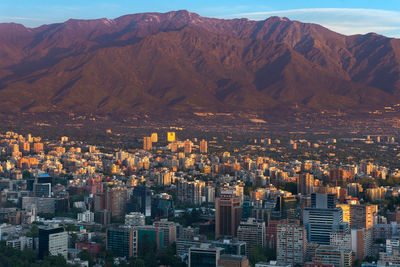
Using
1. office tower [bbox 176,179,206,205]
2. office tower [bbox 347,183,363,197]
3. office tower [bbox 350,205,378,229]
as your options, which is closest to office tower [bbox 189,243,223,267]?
office tower [bbox 350,205,378,229]

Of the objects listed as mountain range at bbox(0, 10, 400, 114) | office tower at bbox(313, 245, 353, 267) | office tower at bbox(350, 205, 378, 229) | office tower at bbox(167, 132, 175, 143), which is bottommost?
office tower at bbox(313, 245, 353, 267)

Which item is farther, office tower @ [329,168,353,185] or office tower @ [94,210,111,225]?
office tower @ [329,168,353,185]

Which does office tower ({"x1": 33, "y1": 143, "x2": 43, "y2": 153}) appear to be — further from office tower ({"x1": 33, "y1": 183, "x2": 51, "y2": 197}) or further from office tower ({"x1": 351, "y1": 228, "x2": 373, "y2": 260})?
office tower ({"x1": 351, "y1": 228, "x2": 373, "y2": 260})

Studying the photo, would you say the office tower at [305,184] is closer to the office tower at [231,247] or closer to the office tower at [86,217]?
the office tower at [86,217]

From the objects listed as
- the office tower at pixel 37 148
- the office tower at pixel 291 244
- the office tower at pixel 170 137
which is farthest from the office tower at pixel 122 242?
the office tower at pixel 170 137

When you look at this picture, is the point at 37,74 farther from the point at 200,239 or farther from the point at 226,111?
the point at 200,239

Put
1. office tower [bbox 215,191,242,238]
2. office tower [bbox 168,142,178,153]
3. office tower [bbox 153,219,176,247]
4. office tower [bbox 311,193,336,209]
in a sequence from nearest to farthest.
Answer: office tower [bbox 153,219,176,247] → office tower [bbox 215,191,242,238] → office tower [bbox 311,193,336,209] → office tower [bbox 168,142,178,153]
